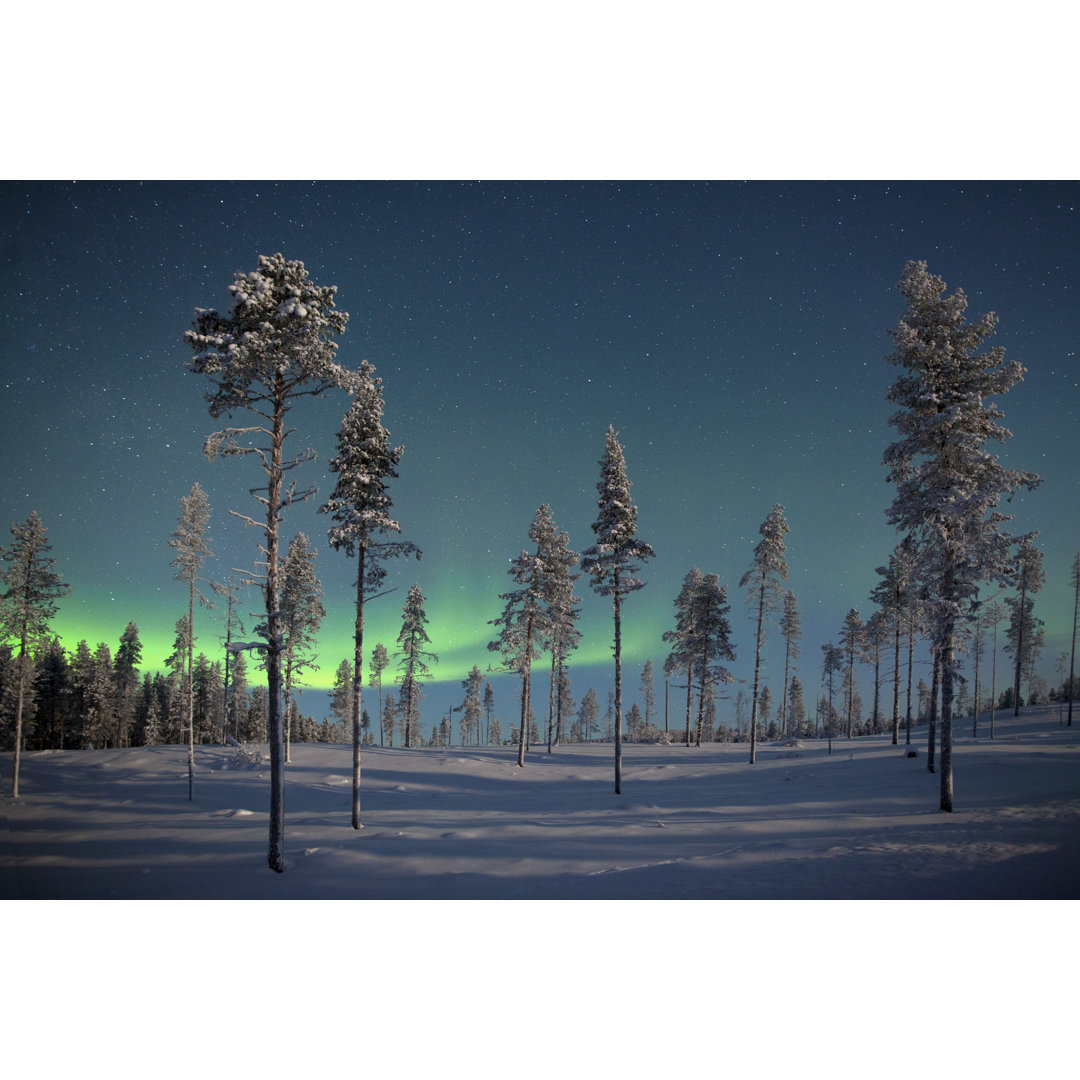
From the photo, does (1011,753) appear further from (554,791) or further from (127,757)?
(127,757)

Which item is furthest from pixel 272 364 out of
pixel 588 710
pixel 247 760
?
pixel 588 710

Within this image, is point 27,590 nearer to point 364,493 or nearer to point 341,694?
point 364,493

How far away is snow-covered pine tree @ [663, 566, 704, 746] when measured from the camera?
1470 inches

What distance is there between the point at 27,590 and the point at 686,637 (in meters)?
37.6

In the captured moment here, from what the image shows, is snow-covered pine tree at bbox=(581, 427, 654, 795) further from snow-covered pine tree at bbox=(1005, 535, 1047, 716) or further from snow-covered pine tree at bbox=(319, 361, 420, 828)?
snow-covered pine tree at bbox=(1005, 535, 1047, 716)

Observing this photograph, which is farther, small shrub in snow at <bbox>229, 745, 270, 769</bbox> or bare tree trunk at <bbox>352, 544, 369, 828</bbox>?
small shrub in snow at <bbox>229, 745, 270, 769</bbox>

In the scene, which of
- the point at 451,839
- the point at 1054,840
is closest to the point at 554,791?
the point at 451,839

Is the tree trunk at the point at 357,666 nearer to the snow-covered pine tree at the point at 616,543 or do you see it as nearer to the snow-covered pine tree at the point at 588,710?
the snow-covered pine tree at the point at 616,543

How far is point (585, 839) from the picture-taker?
38.3 ft

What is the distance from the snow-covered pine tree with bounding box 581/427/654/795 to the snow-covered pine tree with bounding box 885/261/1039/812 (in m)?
9.86

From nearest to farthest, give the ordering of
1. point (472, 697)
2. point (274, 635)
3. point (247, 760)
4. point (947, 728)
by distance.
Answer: point (274, 635), point (947, 728), point (247, 760), point (472, 697)

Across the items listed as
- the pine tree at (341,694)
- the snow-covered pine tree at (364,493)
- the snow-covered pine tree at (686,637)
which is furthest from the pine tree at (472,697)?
the snow-covered pine tree at (364,493)

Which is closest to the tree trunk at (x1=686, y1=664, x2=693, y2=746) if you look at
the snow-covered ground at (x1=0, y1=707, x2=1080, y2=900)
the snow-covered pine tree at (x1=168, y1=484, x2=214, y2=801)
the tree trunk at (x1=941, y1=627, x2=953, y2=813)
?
the snow-covered ground at (x1=0, y1=707, x2=1080, y2=900)

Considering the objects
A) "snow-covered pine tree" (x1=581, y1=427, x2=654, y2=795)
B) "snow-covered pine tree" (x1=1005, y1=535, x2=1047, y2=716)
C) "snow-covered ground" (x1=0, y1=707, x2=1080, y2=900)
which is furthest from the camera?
"snow-covered pine tree" (x1=1005, y1=535, x2=1047, y2=716)
